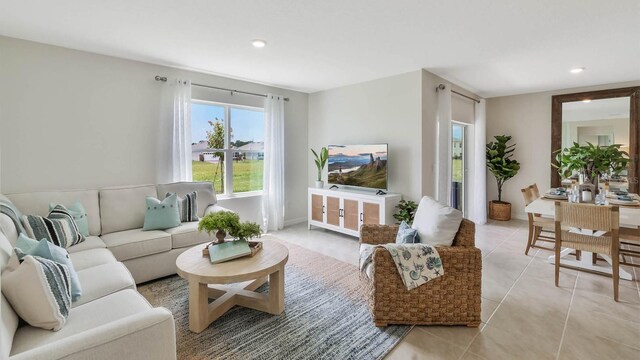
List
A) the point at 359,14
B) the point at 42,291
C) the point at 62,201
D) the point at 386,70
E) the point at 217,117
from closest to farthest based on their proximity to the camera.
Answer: the point at 42,291
the point at 359,14
the point at 62,201
the point at 386,70
the point at 217,117

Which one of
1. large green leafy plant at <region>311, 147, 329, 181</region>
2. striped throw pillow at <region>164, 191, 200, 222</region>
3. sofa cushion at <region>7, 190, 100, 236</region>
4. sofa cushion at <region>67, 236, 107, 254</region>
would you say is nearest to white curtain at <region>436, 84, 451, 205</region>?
large green leafy plant at <region>311, 147, 329, 181</region>

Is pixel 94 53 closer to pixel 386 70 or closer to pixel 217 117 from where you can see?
pixel 217 117

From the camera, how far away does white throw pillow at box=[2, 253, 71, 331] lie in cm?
137

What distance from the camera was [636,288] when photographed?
273cm

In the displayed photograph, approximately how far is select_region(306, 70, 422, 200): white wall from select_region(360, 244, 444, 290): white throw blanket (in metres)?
2.06

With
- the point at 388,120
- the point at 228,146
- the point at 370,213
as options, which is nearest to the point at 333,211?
the point at 370,213

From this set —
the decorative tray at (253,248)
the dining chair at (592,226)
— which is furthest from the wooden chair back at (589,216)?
the decorative tray at (253,248)

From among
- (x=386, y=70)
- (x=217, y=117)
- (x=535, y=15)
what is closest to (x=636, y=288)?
(x=535, y=15)

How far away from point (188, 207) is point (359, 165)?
2.39m

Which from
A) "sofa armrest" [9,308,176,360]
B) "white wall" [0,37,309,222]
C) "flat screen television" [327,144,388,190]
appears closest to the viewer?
"sofa armrest" [9,308,176,360]

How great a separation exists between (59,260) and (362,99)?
13.0 ft

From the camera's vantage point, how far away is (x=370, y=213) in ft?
13.3

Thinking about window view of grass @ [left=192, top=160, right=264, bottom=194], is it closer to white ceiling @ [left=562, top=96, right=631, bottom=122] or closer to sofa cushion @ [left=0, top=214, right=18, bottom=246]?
sofa cushion @ [left=0, top=214, right=18, bottom=246]

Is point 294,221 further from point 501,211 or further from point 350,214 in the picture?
point 501,211
